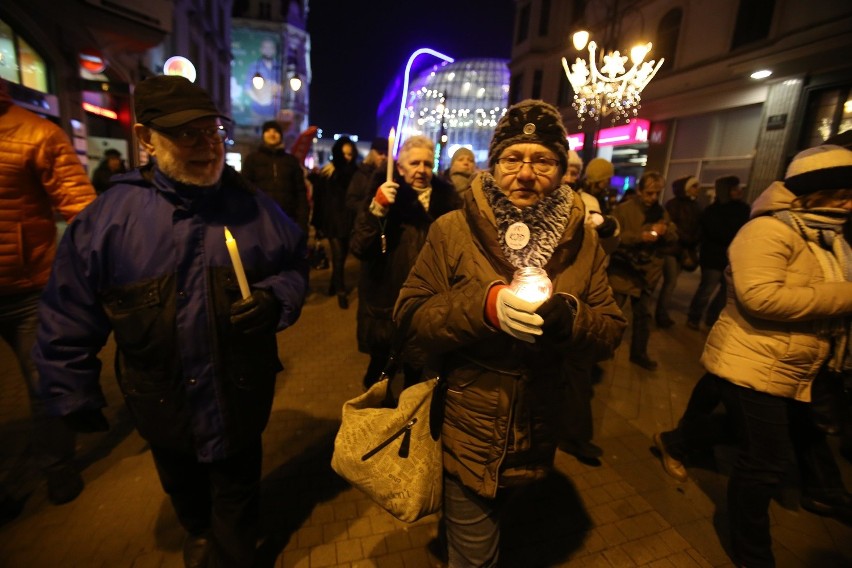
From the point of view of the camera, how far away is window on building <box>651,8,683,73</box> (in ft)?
51.9

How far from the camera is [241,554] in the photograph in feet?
6.79

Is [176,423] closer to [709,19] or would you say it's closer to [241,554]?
[241,554]

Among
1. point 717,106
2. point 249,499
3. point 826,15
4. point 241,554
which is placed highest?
point 826,15

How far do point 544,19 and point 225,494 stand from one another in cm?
2918

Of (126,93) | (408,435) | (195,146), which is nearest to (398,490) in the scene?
(408,435)

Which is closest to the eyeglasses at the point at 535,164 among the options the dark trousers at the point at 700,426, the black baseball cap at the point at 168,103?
the black baseball cap at the point at 168,103

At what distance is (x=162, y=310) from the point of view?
1.73 metres

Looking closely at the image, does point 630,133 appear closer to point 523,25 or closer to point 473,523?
point 523,25

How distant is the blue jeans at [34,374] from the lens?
8.25 feet

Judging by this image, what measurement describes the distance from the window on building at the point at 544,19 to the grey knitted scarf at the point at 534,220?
27.9 m

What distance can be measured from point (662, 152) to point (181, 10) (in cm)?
2019

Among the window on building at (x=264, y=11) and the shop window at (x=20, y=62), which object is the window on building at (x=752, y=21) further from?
the window on building at (x=264, y=11)

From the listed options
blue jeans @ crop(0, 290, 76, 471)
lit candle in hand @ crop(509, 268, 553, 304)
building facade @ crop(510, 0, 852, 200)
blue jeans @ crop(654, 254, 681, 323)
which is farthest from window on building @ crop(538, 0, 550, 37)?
lit candle in hand @ crop(509, 268, 553, 304)

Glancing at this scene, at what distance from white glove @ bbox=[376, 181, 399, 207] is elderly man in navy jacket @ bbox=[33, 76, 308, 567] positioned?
93 cm
